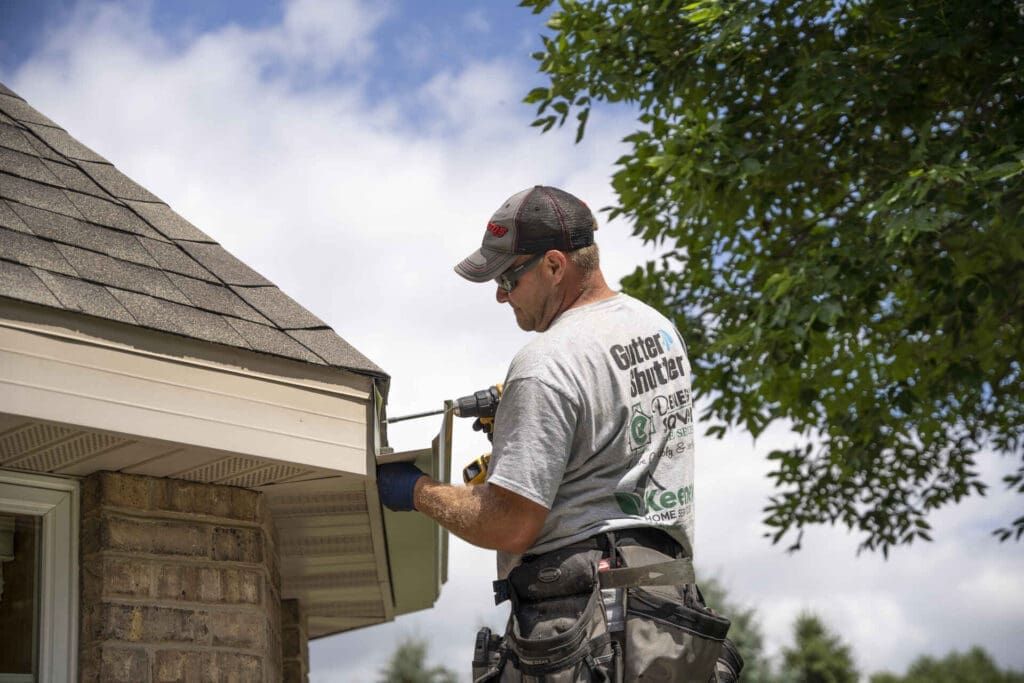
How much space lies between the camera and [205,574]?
155 inches

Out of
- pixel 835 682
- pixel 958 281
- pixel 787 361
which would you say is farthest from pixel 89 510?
pixel 835 682

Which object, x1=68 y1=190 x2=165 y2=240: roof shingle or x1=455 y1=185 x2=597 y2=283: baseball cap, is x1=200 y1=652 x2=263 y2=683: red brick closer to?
x1=68 y1=190 x2=165 y2=240: roof shingle

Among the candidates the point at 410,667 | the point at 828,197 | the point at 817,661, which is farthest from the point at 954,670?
the point at 828,197

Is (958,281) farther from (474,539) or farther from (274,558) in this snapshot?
(474,539)

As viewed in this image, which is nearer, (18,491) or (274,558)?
(18,491)

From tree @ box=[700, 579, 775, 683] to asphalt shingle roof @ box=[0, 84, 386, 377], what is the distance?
2354cm

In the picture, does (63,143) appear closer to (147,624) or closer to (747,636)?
(147,624)

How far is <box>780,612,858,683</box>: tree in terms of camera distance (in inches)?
1302

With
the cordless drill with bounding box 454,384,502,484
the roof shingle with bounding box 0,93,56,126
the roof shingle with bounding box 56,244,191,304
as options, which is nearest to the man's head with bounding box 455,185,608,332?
the cordless drill with bounding box 454,384,502,484

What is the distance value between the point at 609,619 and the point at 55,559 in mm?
2089

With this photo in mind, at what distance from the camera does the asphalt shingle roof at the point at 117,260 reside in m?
3.33

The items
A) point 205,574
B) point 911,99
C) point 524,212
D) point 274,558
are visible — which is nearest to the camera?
point 524,212

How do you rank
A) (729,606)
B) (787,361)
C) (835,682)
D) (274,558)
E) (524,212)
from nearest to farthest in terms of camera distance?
(524,212) → (274,558) → (787,361) → (729,606) → (835,682)

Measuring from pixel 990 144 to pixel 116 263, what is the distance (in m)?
5.28
